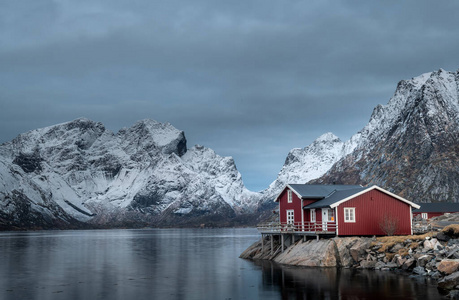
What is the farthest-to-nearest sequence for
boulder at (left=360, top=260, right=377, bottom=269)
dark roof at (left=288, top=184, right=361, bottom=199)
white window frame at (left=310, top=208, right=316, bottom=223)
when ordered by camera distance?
dark roof at (left=288, top=184, right=361, bottom=199) → white window frame at (left=310, top=208, right=316, bottom=223) → boulder at (left=360, top=260, right=377, bottom=269)

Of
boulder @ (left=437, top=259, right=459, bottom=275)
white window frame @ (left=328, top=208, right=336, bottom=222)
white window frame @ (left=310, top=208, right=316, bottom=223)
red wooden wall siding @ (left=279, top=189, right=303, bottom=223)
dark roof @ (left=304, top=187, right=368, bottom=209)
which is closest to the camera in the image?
boulder @ (left=437, top=259, right=459, bottom=275)

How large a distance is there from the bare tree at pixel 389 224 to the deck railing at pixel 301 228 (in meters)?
6.14

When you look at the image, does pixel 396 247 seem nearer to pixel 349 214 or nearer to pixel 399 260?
pixel 399 260

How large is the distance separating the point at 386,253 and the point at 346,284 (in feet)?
42.8

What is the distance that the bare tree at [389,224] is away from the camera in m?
61.3

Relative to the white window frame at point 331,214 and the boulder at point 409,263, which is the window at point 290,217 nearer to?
the white window frame at point 331,214

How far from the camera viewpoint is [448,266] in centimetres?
4478

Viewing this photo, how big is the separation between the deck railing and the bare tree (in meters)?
6.14

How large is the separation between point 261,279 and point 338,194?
20417 mm

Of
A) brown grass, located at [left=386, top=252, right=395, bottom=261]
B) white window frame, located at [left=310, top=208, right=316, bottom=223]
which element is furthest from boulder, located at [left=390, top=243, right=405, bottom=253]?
white window frame, located at [left=310, top=208, right=316, bottom=223]

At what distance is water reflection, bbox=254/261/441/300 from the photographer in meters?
40.2

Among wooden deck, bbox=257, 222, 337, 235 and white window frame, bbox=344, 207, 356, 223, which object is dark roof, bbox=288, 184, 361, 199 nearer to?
wooden deck, bbox=257, 222, 337, 235

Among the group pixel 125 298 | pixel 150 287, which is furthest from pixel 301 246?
pixel 125 298

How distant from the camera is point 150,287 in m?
48.5
